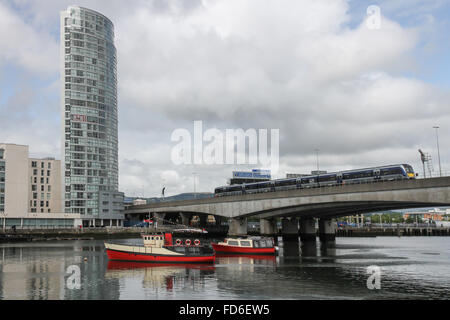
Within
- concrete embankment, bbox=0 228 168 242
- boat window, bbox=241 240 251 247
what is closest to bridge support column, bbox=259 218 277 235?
concrete embankment, bbox=0 228 168 242

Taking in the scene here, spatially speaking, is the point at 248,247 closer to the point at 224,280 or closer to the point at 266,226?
the point at 224,280

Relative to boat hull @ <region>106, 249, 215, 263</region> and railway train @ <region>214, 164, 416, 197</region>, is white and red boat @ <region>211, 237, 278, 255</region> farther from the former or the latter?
railway train @ <region>214, 164, 416, 197</region>

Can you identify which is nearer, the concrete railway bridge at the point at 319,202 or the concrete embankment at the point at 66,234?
the concrete railway bridge at the point at 319,202

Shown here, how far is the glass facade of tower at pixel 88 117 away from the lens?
172750 millimetres

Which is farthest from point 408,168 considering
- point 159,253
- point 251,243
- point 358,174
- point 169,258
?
point 159,253

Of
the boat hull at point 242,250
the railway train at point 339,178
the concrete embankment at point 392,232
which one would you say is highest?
the railway train at point 339,178

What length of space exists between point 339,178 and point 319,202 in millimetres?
11806

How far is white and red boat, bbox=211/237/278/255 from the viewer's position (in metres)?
79.9

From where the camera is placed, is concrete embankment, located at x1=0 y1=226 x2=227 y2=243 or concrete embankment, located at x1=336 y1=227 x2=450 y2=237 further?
concrete embankment, located at x1=336 y1=227 x2=450 y2=237

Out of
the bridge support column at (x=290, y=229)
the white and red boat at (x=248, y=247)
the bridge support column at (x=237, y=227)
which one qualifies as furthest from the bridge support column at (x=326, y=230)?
the white and red boat at (x=248, y=247)

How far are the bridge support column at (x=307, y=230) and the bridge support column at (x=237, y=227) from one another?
1096 inches

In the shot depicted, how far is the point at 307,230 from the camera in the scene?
13838cm

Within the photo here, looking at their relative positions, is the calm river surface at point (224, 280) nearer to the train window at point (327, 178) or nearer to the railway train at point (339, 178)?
the railway train at point (339, 178)

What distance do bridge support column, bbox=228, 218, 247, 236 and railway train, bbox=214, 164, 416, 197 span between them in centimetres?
1204
